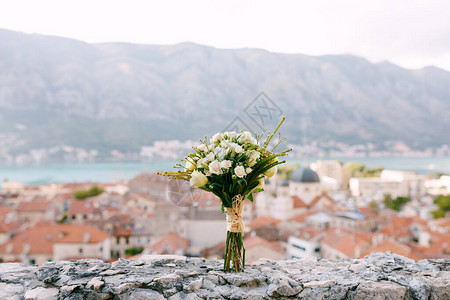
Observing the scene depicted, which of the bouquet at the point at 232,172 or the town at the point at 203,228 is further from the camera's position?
the town at the point at 203,228

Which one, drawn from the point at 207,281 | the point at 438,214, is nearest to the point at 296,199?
the point at 438,214

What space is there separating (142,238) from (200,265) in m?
11.1

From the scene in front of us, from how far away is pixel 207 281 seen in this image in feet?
3.66

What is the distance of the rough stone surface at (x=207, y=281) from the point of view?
1.05m

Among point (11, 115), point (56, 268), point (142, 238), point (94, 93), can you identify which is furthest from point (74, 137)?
point (56, 268)

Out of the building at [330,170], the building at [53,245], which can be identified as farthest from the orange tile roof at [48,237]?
the building at [330,170]

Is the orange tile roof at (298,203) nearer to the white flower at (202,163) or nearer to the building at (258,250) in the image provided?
the building at (258,250)

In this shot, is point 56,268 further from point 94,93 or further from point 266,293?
point 94,93

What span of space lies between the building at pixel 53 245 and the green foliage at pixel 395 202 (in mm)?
18875

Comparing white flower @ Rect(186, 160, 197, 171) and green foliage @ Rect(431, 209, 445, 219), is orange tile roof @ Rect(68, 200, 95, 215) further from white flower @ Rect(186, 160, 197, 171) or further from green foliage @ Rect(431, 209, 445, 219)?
green foliage @ Rect(431, 209, 445, 219)

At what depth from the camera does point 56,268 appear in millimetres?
1210

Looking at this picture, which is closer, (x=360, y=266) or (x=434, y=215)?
(x=360, y=266)

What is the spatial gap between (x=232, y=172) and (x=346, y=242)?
29.9 ft

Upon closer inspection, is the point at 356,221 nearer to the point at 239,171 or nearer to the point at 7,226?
the point at 7,226
